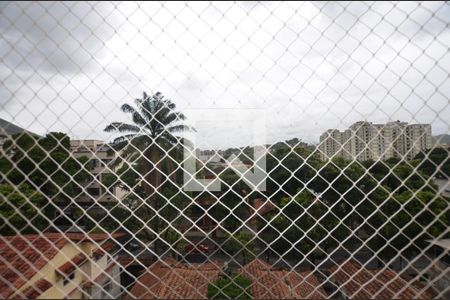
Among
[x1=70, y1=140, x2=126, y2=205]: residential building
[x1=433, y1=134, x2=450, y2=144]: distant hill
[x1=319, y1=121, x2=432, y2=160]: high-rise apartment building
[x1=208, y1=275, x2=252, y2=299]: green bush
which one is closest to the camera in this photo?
[x1=433, y1=134, x2=450, y2=144]: distant hill

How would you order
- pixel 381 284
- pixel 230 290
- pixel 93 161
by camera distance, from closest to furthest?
pixel 381 284, pixel 93 161, pixel 230 290

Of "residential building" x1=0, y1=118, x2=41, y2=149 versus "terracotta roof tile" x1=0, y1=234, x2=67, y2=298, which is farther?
"terracotta roof tile" x1=0, y1=234, x2=67, y2=298

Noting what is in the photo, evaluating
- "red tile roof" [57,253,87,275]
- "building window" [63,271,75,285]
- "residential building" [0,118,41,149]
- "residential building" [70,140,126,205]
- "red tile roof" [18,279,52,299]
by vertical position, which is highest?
"residential building" [0,118,41,149]

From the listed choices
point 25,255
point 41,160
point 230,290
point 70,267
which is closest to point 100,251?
point 70,267

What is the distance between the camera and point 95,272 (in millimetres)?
1638

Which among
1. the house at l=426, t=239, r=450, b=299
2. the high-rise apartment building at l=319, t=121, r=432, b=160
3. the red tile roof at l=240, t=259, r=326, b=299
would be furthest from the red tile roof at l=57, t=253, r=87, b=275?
the house at l=426, t=239, r=450, b=299

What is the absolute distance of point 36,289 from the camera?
1.57 m

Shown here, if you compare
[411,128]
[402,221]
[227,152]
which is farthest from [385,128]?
[402,221]

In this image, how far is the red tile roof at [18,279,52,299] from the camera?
1565 mm

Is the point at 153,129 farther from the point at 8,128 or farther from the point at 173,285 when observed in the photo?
the point at 173,285

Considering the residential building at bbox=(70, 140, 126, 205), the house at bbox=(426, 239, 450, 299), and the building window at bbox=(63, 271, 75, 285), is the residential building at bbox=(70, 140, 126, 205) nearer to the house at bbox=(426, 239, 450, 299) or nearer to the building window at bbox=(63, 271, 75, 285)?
the building window at bbox=(63, 271, 75, 285)

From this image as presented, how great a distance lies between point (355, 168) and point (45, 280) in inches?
454

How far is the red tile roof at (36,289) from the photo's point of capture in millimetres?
1565

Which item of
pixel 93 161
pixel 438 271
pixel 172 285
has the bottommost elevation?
pixel 172 285
